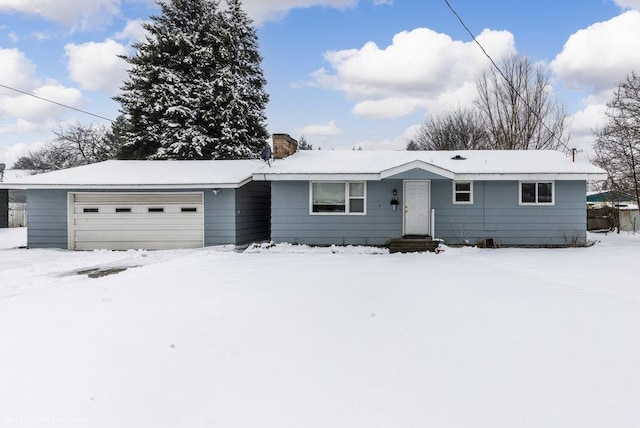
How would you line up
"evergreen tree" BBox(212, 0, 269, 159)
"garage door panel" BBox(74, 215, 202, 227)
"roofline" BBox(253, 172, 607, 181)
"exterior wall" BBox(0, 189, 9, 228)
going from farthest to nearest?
"evergreen tree" BBox(212, 0, 269, 159) → "exterior wall" BBox(0, 189, 9, 228) → "garage door panel" BBox(74, 215, 202, 227) → "roofline" BBox(253, 172, 607, 181)

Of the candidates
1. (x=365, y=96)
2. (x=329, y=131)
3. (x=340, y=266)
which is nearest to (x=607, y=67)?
(x=365, y=96)

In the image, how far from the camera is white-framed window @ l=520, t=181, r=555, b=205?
1341 cm

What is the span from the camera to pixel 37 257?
12.2 m

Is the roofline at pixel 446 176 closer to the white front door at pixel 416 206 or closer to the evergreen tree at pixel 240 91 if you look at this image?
the white front door at pixel 416 206

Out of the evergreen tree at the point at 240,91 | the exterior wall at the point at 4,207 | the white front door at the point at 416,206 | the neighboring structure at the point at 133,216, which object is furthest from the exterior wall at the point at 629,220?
the exterior wall at the point at 4,207

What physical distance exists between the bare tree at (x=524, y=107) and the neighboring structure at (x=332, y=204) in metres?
13.7

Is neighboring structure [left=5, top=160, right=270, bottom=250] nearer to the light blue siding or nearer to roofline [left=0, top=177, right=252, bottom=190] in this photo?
roofline [left=0, top=177, right=252, bottom=190]

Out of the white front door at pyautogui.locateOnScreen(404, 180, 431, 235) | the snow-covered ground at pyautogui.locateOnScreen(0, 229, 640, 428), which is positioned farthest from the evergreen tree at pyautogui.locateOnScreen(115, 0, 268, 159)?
the snow-covered ground at pyautogui.locateOnScreen(0, 229, 640, 428)

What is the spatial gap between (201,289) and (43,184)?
34.0ft

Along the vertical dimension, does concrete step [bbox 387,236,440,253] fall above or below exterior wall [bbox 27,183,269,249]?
below

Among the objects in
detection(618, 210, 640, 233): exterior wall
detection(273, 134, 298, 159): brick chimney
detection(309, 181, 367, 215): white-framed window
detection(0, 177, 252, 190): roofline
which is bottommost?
detection(618, 210, 640, 233): exterior wall

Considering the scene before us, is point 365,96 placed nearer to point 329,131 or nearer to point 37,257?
point 329,131

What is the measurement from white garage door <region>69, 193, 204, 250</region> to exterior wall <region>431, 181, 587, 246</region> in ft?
28.7

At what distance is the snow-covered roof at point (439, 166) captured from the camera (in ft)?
42.0
